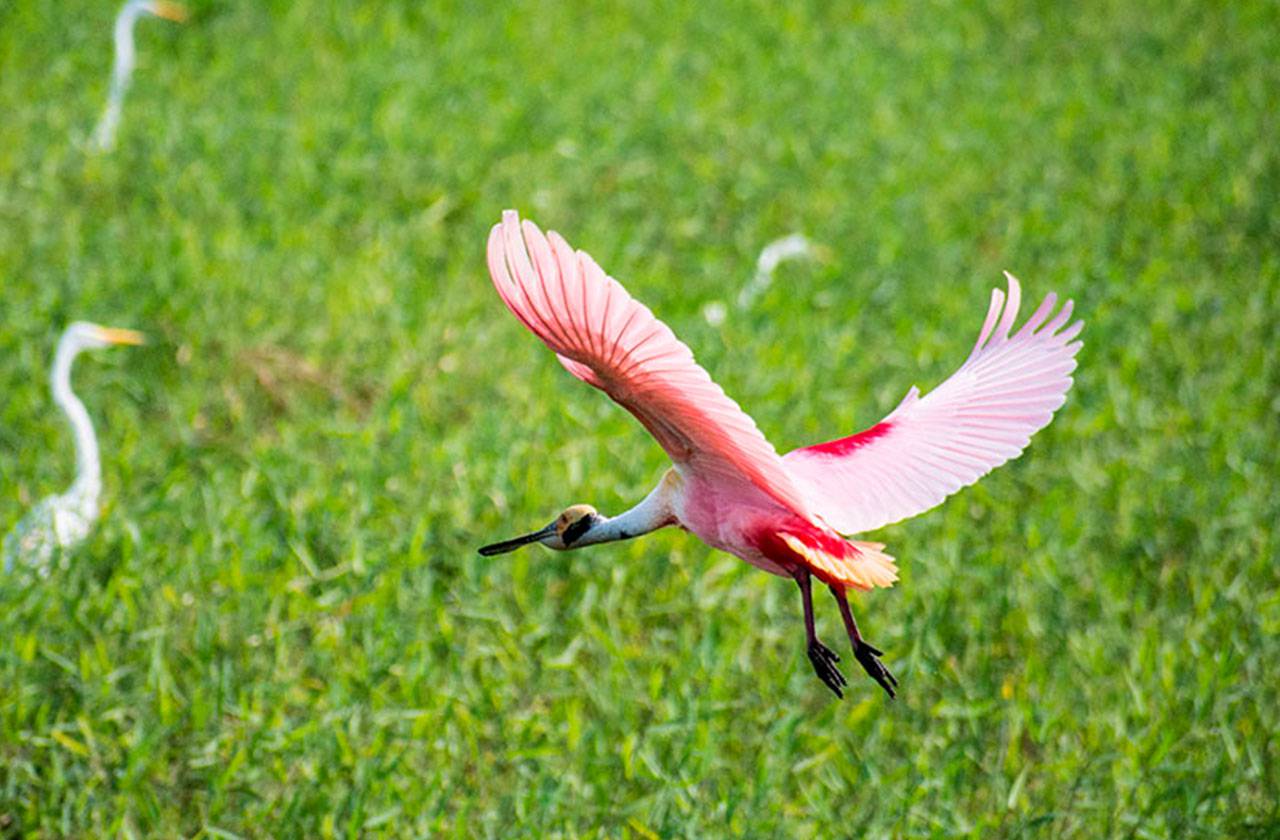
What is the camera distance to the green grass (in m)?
3.99

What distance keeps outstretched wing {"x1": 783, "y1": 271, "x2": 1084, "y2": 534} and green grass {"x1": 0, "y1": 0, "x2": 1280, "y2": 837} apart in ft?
3.91

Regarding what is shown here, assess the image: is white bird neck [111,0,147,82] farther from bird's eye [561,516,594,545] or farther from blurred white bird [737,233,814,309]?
bird's eye [561,516,594,545]

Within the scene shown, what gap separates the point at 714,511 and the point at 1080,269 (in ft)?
17.3

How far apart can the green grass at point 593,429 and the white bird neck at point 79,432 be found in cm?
13

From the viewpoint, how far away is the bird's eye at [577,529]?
284 centimetres

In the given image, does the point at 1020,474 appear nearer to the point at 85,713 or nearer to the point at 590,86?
the point at 85,713

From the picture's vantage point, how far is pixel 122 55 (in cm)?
795

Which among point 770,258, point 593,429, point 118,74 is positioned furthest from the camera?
point 118,74

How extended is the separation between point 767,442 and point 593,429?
3123 millimetres

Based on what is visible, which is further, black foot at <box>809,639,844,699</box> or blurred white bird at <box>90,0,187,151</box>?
blurred white bird at <box>90,0,187,151</box>

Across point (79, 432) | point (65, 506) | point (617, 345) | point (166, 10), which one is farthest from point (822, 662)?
point (166, 10)

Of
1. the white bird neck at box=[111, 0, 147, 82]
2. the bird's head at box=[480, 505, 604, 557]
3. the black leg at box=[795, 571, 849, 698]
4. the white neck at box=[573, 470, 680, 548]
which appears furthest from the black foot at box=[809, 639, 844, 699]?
the white bird neck at box=[111, 0, 147, 82]

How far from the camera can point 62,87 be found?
8.03 meters

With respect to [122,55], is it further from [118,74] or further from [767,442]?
[767,442]
